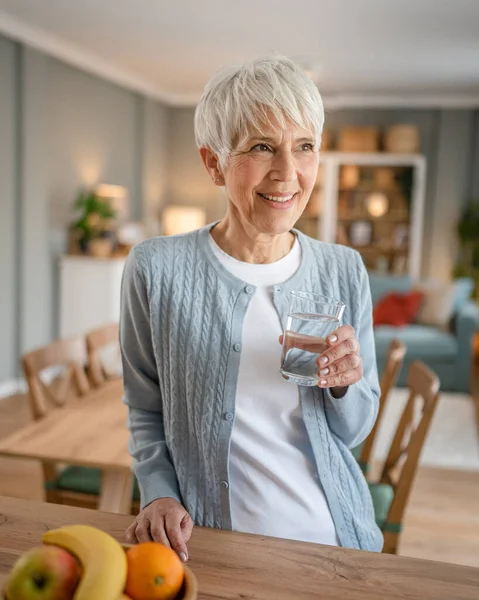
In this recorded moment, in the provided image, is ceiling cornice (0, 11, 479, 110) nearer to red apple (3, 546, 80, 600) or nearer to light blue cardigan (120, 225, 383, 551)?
light blue cardigan (120, 225, 383, 551)

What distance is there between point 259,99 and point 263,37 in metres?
4.32

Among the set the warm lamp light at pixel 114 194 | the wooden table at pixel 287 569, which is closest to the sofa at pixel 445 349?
the warm lamp light at pixel 114 194

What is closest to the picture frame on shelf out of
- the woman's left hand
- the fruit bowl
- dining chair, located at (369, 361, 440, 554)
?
dining chair, located at (369, 361, 440, 554)

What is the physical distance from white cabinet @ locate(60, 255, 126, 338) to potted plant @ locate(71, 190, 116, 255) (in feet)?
0.52

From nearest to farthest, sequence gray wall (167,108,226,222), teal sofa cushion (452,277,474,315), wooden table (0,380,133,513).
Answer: wooden table (0,380,133,513) → teal sofa cushion (452,277,474,315) → gray wall (167,108,226,222)

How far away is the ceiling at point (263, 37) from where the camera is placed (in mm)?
4387

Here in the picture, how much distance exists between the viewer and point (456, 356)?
5602 mm

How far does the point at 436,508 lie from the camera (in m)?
3.46

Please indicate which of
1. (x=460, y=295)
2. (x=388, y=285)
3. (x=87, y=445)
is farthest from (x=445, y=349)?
(x=87, y=445)

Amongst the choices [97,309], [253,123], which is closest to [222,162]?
[253,123]

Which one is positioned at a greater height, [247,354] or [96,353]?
[247,354]

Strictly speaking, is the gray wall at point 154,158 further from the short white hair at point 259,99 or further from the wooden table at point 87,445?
the short white hair at point 259,99

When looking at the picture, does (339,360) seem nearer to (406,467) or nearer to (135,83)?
(406,467)

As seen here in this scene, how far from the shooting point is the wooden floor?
Answer: 3010mm
